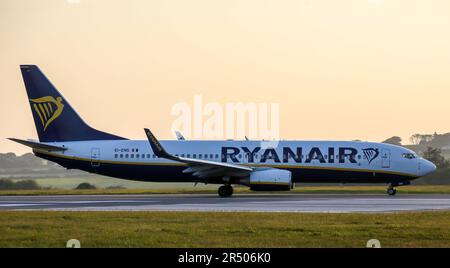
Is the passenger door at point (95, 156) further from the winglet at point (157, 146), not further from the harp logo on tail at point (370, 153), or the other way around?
the harp logo on tail at point (370, 153)

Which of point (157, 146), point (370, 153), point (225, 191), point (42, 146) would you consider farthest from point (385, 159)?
point (42, 146)

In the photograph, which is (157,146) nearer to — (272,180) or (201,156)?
(201,156)

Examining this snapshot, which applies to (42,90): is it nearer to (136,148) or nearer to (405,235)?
(136,148)

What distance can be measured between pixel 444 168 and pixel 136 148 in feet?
152

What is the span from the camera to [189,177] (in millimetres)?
49750

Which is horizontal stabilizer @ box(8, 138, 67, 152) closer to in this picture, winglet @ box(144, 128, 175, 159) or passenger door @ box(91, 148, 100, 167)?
passenger door @ box(91, 148, 100, 167)

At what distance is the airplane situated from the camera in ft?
161

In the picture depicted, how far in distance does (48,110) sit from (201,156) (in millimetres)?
10551

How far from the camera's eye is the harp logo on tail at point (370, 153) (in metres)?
49.4

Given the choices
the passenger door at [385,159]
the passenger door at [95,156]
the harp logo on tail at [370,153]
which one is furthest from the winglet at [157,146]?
the passenger door at [385,159]

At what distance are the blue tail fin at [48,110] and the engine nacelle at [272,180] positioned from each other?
39.8 feet

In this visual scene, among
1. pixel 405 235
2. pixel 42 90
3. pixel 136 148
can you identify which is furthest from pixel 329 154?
pixel 405 235

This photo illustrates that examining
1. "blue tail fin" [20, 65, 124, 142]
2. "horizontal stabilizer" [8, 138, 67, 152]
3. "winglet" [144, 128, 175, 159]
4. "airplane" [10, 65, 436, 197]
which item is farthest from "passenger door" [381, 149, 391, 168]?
"horizontal stabilizer" [8, 138, 67, 152]

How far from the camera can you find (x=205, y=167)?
4772 centimetres
